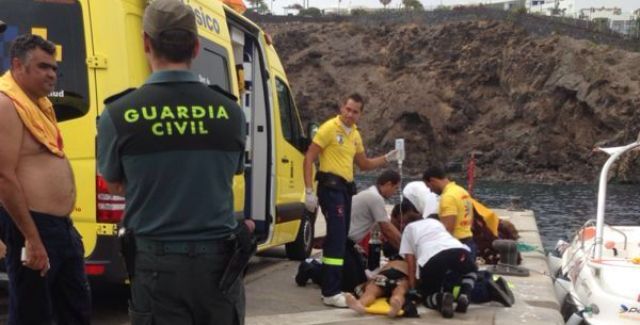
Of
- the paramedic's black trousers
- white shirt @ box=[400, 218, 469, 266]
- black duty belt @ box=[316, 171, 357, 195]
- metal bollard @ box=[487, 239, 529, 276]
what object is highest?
black duty belt @ box=[316, 171, 357, 195]

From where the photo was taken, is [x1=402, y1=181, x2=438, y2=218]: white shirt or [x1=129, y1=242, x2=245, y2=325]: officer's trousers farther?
[x1=402, y1=181, x2=438, y2=218]: white shirt

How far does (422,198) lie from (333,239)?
2.09 metres

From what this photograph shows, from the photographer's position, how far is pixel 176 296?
8.21 feet

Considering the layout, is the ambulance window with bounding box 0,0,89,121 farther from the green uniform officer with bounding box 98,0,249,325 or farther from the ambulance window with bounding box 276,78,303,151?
the ambulance window with bounding box 276,78,303,151

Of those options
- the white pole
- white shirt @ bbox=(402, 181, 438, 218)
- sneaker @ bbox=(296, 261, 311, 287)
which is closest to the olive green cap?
sneaker @ bbox=(296, 261, 311, 287)

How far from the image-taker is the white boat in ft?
20.3

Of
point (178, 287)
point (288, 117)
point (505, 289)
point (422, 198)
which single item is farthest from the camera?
point (422, 198)

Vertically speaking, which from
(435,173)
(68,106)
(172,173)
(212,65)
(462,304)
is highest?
(212,65)

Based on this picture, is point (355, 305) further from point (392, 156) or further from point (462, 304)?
point (392, 156)

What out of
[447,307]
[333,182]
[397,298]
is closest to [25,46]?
[333,182]

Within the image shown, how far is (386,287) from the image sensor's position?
6.05m

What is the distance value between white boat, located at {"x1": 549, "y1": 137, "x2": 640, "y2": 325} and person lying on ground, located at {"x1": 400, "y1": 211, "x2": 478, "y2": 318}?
1.17 meters

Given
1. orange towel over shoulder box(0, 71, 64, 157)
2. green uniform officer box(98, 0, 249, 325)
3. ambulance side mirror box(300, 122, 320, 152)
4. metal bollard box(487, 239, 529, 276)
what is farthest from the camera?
metal bollard box(487, 239, 529, 276)

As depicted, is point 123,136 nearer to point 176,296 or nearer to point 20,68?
point 176,296
